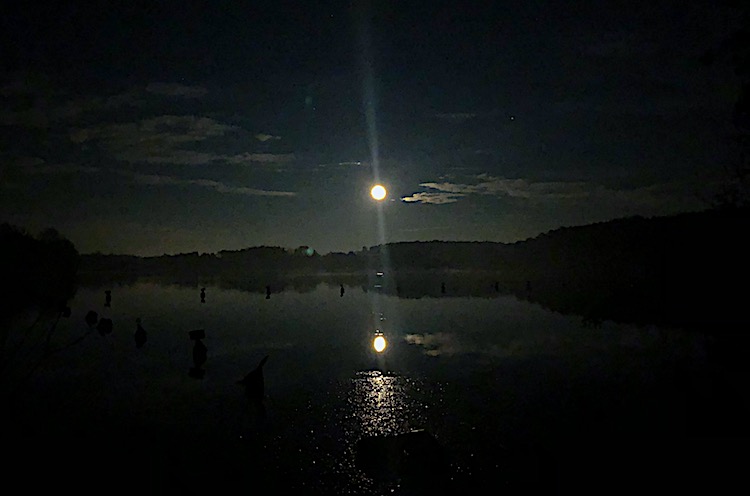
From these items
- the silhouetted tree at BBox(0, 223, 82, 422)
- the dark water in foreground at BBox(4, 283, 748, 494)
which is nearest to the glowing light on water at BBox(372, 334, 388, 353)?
the dark water in foreground at BBox(4, 283, 748, 494)

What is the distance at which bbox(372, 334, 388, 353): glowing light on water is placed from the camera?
127 feet

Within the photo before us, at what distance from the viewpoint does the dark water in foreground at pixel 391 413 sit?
1678cm

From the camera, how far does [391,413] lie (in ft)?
75.2

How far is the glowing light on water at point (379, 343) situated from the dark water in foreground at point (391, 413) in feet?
1.95

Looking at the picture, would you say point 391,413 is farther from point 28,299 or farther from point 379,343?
point 28,299

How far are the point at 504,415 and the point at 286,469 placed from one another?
Result: 975 centimetres

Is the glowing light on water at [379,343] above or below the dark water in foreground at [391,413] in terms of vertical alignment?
above

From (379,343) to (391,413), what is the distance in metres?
18.4

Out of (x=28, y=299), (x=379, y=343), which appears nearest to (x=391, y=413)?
(x=379, y=343)

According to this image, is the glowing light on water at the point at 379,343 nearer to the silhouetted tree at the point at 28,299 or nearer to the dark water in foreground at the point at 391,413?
the dark water in foreground at the point at 391,413

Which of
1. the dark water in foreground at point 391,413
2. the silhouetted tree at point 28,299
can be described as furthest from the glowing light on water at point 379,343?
the silhouetted tree at point 28,299

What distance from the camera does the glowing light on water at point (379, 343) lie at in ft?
127

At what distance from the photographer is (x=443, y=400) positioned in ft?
81.8

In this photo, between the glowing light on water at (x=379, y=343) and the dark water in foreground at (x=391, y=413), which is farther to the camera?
the glowing light on water at (x=379, y=343)
